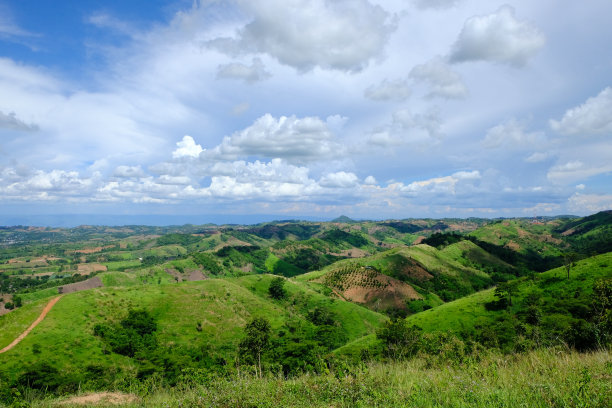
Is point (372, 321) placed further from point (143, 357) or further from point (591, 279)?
point (143, 357)

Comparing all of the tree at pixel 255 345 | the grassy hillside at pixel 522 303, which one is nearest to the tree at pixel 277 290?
the grassy hillside at pixel 522 303

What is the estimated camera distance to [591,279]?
98312 mm

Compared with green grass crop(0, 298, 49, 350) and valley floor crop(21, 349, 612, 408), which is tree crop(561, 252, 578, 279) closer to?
valley floor crop(21, 349, 612, 408)

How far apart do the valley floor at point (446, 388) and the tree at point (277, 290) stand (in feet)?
483

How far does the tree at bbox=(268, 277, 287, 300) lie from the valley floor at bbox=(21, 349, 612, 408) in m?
147

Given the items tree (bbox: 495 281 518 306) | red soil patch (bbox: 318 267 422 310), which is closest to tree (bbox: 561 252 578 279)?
tree (bbox: 495 281 518 306)

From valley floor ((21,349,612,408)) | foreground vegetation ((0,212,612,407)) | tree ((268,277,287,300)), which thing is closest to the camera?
valley floor ((21,349,612,408))

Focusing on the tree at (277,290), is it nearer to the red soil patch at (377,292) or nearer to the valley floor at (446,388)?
the red soil patch at (377,292)

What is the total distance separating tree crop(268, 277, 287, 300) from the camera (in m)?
154

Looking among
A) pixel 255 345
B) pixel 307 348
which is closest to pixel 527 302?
pixel 307 348

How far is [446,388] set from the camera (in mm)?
8758

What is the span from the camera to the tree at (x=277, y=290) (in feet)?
504

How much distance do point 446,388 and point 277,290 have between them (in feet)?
500

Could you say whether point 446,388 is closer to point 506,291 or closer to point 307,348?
point 307,348
